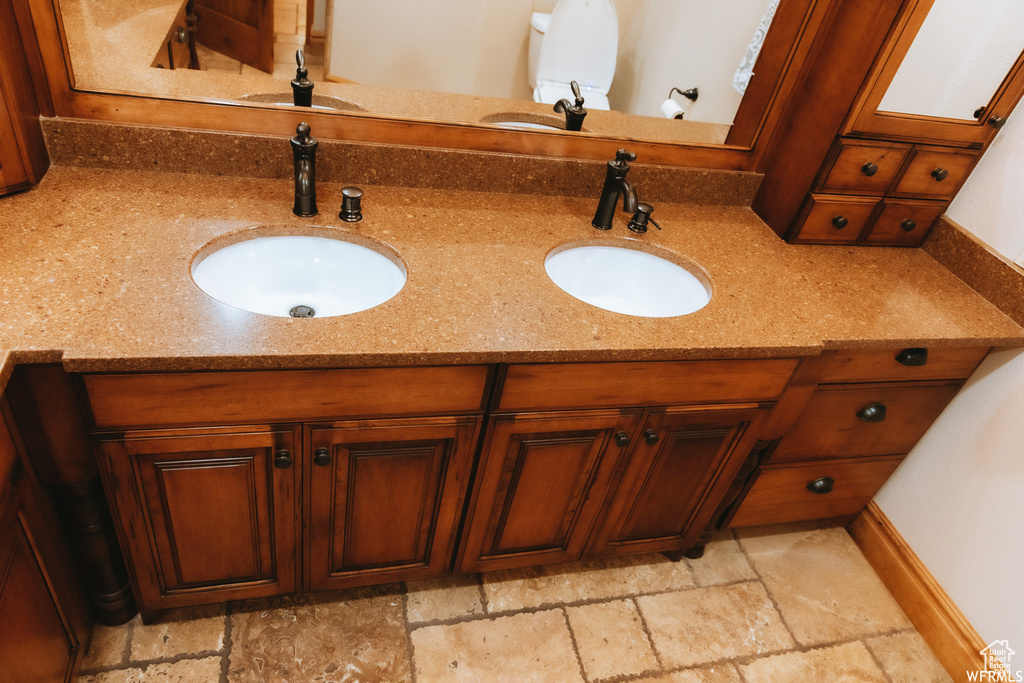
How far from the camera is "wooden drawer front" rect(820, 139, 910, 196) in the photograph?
4.73 ft

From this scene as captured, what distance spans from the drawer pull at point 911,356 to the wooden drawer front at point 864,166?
39 centimetres

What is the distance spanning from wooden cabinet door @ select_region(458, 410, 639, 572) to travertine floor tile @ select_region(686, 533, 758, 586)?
0.43m

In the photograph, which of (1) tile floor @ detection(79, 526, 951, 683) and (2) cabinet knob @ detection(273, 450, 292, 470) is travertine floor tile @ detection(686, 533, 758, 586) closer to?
(1) tile floor @ detection(79, 526, 951, 683)

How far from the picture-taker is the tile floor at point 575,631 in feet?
4.59

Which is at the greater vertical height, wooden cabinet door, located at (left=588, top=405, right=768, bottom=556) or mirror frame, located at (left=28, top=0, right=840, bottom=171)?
mirror frame, located at (left=28, top=0, right=840, bottom=171)

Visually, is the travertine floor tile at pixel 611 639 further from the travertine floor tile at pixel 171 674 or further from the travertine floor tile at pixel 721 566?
the travertine floor tile at pixel 171 674

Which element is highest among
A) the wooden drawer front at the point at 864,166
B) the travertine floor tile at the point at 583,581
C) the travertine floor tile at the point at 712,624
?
the wooden drawer front at the point at 864,166

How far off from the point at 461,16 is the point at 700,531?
132 centimetres

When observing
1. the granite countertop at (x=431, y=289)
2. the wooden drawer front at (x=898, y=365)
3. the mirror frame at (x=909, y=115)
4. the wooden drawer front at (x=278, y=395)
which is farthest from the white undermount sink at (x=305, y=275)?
the mirror frame at (x=909, y=115)

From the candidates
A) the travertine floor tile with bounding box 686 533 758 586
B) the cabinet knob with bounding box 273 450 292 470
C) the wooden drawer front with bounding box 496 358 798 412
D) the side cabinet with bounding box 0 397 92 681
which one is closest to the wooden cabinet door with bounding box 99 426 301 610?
the cabinet knob with bounding box 273 450 292 470

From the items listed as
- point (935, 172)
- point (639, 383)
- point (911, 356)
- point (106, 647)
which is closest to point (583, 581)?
point (639, 383)

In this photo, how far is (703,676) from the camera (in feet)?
4.96

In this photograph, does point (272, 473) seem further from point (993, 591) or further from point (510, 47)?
point (993, 591)

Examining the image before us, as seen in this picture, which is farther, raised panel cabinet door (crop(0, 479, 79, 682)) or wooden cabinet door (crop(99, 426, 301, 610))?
wooden cabinet door (crop(99, 426, 301, 610))
